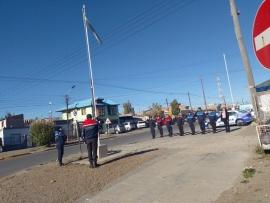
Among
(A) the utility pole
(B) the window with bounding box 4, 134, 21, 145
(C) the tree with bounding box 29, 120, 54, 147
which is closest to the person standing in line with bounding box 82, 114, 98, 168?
(A) the utility pole

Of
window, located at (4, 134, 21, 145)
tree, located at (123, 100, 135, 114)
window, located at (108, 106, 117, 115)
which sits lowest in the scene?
window, located at (4, 134, 21, 145)

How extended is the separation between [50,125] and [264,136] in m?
26.3

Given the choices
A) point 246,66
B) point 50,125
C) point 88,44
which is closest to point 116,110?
point 50,125

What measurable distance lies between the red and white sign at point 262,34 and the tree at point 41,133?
2931cm

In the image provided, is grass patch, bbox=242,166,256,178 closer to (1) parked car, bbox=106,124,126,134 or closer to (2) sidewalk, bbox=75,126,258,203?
(2) sidewalk, bbox=75,126,258,203

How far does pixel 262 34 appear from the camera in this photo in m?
2.29

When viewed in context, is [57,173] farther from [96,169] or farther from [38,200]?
[38,200]

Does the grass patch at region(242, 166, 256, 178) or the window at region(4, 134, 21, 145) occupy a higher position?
the window at region(4, 134, 21, 145)

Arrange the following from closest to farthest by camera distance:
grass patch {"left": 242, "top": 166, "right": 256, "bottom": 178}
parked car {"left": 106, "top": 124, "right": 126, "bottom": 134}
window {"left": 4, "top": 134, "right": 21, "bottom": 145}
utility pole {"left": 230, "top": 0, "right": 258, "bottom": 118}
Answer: grass patch {"left": 242, "top": 166, "right": 256, "bottom": 178}, utility pole {"left": 230, "top": 0, "right": 258, "bottom": 118}, window {"left": 4, "top": 134, "right": 21, "bottom": 145}, parked car {"left": 106, "top": 124, "right": 126, "bottom": 134}

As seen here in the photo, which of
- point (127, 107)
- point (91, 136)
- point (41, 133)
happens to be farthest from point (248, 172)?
point (127, 107)

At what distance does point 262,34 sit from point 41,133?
29.5 m

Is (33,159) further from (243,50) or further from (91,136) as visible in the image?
(243,50)

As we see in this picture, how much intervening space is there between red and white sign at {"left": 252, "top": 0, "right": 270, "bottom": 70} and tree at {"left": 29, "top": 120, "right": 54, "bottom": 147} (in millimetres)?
29314

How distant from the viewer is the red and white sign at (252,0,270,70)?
2.19 metres
